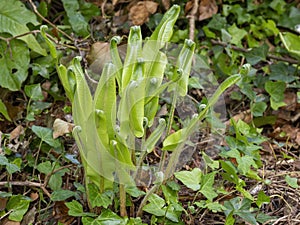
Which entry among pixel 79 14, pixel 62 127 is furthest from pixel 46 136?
pixel 79 14

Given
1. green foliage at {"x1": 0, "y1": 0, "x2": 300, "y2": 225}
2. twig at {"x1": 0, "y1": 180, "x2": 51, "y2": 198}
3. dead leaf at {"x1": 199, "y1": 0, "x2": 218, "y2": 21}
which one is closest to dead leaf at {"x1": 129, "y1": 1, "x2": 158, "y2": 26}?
green foliage at {"x1": 0, "y1": 0, "x2": 300, "y2": 225}

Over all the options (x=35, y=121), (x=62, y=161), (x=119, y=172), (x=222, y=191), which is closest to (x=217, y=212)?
(x=222, y=191)

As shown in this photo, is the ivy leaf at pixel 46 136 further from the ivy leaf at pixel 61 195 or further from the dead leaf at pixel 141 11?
the dead leaf at pixel 141 11

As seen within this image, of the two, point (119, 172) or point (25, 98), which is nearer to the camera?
point (119, 172)

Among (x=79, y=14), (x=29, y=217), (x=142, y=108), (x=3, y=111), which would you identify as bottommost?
(x=29, y=217)

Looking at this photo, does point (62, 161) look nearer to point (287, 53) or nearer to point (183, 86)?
point (183, 86)

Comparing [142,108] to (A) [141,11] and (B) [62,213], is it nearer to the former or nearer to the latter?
(B) [62,213]
